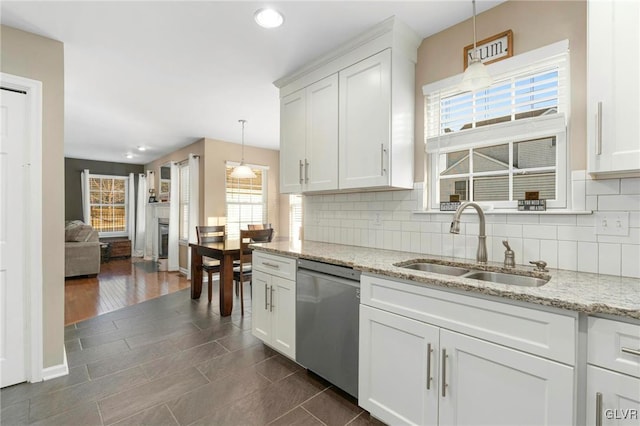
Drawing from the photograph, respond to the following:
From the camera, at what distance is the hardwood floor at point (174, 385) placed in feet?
5.93

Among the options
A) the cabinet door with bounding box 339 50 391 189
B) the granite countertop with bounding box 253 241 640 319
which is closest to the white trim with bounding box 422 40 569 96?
the cabinet door with bounding box 339 50 391 189

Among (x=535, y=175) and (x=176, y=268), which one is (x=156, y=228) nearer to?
(x=176, y=268)

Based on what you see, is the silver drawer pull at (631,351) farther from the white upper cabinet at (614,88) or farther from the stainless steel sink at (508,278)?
the white upper cabinet at (614,88)

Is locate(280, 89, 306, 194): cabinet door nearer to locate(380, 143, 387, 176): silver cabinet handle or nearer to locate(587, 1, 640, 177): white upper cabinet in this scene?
locate(380, 143, 387, 176): silver cabinet handle

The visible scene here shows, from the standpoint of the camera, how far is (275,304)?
2.46m

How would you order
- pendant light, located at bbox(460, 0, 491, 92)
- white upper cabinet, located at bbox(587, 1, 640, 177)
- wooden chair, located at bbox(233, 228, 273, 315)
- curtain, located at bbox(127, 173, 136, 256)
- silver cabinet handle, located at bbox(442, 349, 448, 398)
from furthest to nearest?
curtain, located at bbox(127, 173, 136, 256), wooden chair, located at bbox(233, 228, 273, 315), pendant light, located at bbox(460, 0, 491, 92), silver cabinet handle, located at bbox(442, 349, 448, 398), white upper cabinet, located at bbox(587, 1, 640, 177)

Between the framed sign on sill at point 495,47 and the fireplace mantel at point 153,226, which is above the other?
the framed sign on sill at point 495,47

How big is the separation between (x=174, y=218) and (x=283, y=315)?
4530mm

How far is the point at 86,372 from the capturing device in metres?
2.29

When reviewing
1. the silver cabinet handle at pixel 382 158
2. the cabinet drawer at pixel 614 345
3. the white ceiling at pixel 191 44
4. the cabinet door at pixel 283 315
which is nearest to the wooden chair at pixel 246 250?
the cabinet door at pixel 283 315

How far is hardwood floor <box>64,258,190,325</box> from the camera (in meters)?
3.77

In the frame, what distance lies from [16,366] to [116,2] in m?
2.54

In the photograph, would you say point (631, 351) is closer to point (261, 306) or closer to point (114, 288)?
point (261, 306)

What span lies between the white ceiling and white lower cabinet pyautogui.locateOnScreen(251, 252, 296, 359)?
5.52 feet
